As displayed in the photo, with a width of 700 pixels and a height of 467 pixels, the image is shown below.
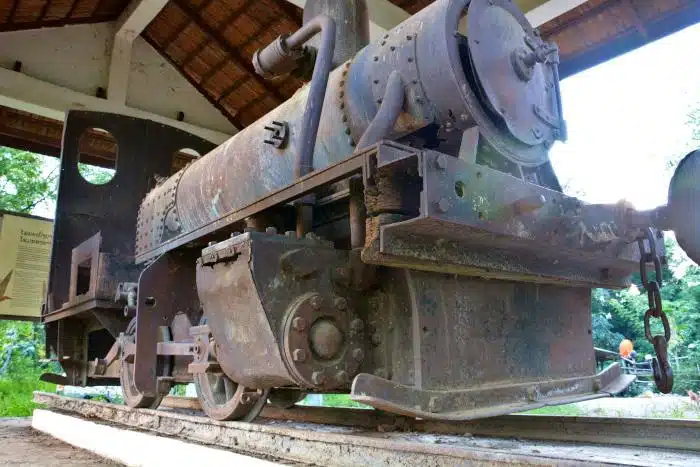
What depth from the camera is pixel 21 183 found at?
2112 centimetres

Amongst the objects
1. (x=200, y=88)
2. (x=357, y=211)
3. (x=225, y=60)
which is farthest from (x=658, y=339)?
(x=200, y=88)

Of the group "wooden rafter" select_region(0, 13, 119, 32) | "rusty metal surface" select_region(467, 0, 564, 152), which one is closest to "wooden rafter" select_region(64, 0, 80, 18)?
"wooden rafter" select_region(0, 13, 119, 32)

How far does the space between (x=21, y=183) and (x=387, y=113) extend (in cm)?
2170

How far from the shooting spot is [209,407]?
11.6ft

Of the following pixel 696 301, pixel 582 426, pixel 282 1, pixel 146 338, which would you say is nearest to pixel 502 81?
pixel 582 426

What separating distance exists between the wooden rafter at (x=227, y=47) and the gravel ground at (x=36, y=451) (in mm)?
6221

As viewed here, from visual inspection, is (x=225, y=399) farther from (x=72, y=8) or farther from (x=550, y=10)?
(x=72, y=8)

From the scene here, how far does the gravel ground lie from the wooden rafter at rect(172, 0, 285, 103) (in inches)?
245

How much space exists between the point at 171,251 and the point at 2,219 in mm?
6297

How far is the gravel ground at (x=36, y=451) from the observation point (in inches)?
146

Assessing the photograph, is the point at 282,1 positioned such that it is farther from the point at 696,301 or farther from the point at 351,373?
the point at 696,301

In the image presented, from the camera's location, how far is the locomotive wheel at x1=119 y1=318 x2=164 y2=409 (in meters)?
4.33

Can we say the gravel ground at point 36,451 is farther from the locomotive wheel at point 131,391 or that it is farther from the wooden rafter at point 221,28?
the wooden rafter at point 221,28

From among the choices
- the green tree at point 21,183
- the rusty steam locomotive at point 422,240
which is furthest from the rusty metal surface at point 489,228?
the green tree at point 21,183
